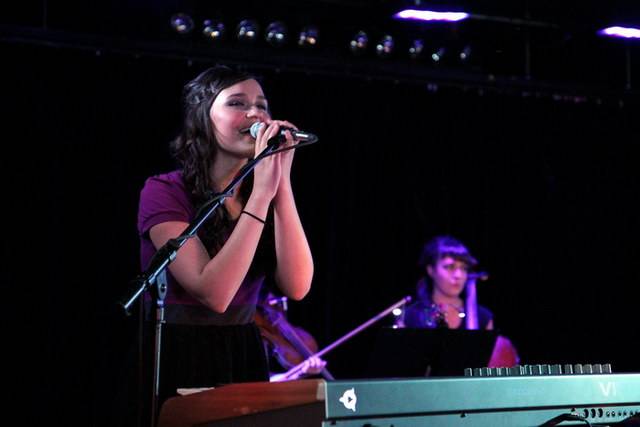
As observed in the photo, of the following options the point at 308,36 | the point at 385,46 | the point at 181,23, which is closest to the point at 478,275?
the point at 385,46

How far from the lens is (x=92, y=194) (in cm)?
555

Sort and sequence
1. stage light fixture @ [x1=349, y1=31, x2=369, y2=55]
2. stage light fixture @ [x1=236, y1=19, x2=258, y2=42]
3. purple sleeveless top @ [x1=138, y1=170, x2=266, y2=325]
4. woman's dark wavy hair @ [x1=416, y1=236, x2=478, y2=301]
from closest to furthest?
purple sleeveless top @ [x1=138, y1=170, x2=266, y2=325]
stage light fixture @ [x1=236, y1=19, x2=258, y2=42]
stage light fixture @ [x1=349, y1=31, x2=369, y2=55]
woman's dark wavy hair @ [x1=416, y1=236, x2=478, y2=301]

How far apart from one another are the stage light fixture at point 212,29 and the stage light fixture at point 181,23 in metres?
0.09

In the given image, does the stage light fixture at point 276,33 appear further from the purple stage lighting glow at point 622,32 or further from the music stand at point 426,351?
the music stand at point 426,351

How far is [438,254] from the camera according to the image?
19.6 feet

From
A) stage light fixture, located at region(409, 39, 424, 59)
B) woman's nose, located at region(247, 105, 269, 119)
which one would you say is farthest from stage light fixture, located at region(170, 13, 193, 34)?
woman's nose, located at region(247, 105, 269, 119)

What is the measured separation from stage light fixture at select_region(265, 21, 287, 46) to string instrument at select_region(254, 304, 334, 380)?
1491 mm

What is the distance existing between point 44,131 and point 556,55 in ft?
10.2

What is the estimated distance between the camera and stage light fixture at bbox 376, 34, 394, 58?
18.4ft

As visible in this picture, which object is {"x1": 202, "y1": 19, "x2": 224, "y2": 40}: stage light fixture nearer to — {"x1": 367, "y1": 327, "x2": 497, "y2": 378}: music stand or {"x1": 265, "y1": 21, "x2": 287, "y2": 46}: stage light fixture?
{"x1": 265, "y1": 21, "x2": 287, "y2": 46}: stage light fixture

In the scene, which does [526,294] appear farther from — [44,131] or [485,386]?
[485,386]

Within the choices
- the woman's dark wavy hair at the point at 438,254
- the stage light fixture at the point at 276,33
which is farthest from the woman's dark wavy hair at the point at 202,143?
the woman's dark wavy hair at the point at 438,254

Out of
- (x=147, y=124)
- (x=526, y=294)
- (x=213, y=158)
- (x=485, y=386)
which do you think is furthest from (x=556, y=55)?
(x=485, y=386)

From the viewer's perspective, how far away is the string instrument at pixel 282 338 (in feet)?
17.1
